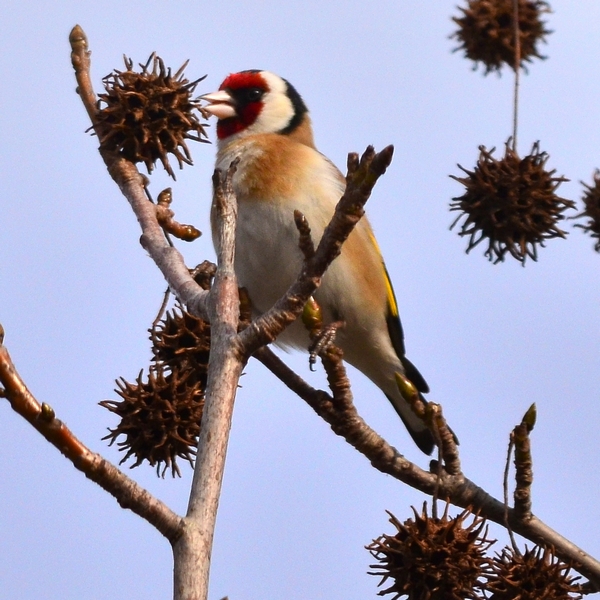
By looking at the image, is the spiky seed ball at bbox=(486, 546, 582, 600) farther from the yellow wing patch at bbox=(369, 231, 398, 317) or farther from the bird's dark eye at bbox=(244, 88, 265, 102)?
the bird's dark eye at bbox=(244, 88, 265, 102)

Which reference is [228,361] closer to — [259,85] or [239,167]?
[239,167]

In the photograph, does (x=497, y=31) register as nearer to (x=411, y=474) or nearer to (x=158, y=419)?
(x=411, y=474)

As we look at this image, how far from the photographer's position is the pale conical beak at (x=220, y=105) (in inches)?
143

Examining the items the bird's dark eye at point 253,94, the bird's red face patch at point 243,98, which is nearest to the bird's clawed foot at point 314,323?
the bird's red face patch at point 243,98

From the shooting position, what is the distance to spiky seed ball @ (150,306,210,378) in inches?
75.1

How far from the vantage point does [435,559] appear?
1.62 metres

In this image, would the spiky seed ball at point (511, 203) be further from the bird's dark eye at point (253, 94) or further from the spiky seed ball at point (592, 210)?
the bird's dark eye at point (253, 94)

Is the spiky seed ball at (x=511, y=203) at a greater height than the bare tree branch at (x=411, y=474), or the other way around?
the spiky seed ball at (x=511, y=203)

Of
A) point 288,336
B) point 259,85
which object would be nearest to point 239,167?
point 288,336

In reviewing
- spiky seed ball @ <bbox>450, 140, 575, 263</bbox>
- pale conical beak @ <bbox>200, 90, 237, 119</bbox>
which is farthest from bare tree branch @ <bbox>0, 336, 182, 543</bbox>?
pale conical beak @ <bbox>200, 90, 237, 119</bbox>

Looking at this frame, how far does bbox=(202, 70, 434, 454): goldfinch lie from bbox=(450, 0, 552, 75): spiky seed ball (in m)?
0.62

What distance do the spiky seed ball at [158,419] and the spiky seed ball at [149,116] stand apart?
570 millimetres

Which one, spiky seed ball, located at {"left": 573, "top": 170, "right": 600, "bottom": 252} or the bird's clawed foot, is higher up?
spiky seed ball, located at {"left": 573, "top": 170, "right": 600, "bottom": 252}

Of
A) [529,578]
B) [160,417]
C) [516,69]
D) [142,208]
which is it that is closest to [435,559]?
[529,578]
